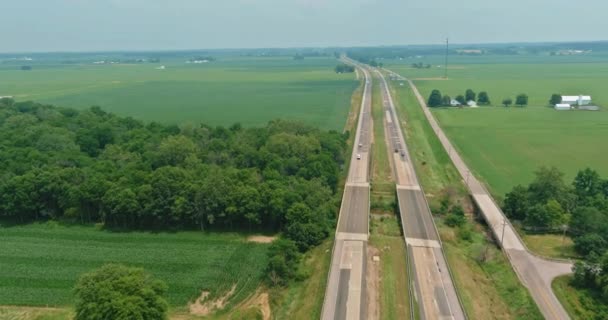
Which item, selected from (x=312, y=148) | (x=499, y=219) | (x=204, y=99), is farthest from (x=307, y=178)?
(x=204, y=99)

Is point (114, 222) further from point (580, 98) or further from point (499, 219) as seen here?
point (580, 98)

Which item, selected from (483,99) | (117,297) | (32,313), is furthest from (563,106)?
(32,313)

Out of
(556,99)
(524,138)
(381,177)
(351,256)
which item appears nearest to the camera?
(351,256)

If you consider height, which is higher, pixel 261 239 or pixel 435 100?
pixel 435 100

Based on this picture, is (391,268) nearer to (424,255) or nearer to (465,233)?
(424,255)

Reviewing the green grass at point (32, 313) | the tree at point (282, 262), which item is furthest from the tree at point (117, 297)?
the tree at point (282, 262)

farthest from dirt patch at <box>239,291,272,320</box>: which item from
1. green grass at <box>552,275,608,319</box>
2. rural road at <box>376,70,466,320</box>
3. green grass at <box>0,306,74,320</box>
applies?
green grass at <box>552,275,608,319</box>

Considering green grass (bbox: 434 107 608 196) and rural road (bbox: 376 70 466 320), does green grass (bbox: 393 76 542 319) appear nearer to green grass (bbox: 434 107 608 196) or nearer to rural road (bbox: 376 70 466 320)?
rural road (bbox: 376 70 466 320)
